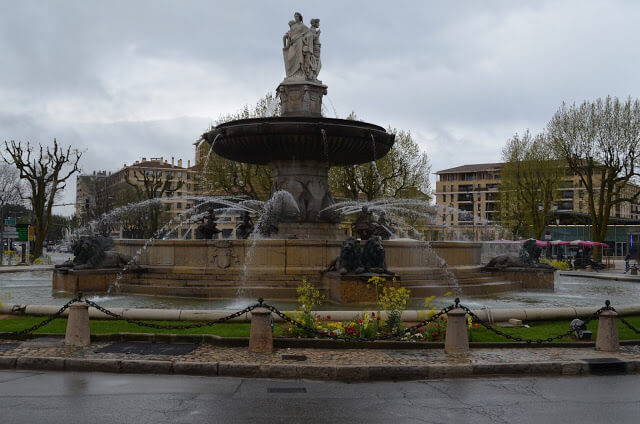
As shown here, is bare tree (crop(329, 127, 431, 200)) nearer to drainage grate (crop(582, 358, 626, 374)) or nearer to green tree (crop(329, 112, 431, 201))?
green tree (crop(329, 112, 431, 201))

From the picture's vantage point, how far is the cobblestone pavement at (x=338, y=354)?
8609mm

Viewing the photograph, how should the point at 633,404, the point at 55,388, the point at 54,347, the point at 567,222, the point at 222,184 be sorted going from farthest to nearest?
1. the point at 567,222
2. the point at 222,184
3. the point at 54,347
4. the point at 55,388
5. the point at 633,404

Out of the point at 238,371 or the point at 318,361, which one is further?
the point at 318,361

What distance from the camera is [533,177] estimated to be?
51.0m

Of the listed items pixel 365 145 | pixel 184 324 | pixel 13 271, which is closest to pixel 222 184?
pixel 13 271

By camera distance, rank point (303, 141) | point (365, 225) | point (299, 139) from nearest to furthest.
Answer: point (365, 225), point (299, 139), point (303, 141)

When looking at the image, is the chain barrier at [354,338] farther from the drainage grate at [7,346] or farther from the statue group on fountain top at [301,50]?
the statue group on fountain top at [301,50]

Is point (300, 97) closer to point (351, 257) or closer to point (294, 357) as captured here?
point (351, 257)

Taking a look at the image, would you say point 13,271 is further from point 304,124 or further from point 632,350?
point 632,350

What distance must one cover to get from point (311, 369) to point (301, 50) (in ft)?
52.8

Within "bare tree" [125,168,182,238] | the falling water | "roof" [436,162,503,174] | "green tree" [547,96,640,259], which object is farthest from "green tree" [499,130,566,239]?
"roof" [436,162,503,174]

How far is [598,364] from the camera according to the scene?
8.67m

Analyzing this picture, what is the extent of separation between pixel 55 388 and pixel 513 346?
658 centimetres

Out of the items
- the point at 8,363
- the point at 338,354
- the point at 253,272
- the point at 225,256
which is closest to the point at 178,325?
the point at 8,363
